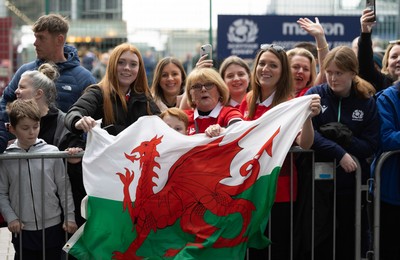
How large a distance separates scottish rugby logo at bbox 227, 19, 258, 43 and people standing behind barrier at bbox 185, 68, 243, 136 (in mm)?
7479

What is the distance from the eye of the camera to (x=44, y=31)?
8.52 m

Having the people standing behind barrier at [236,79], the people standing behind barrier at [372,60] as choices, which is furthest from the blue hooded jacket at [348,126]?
the people standing behind barrier at [236,79]

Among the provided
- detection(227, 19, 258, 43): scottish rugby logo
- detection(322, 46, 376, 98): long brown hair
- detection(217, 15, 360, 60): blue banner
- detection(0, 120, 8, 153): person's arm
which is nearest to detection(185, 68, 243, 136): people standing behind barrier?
detection(322, 46, 376, 98): long brown hair

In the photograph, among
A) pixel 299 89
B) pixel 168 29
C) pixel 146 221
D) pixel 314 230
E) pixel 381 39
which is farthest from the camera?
pixel 381 39

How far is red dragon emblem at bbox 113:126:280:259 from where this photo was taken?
6.61 metres

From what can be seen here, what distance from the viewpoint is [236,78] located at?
8.46 m

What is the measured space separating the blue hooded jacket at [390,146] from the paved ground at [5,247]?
3823mm

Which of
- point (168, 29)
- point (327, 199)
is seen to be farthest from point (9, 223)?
point (168, 29)

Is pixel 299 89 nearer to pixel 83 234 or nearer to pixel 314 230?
pixel 314 230

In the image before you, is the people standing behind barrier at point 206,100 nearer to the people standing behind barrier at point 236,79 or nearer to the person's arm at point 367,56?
the people standing behind barrier at point 236,79

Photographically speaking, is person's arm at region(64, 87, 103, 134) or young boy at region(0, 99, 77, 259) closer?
person's arm at region(64, 87, 103, 134)

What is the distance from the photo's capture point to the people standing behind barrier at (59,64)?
8273mm

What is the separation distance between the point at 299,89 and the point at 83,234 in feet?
8.56

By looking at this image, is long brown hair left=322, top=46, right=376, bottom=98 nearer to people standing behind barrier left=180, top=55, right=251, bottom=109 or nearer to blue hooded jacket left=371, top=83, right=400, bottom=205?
blue hooded jacket left=371, top=83, right=400, bottom=205
